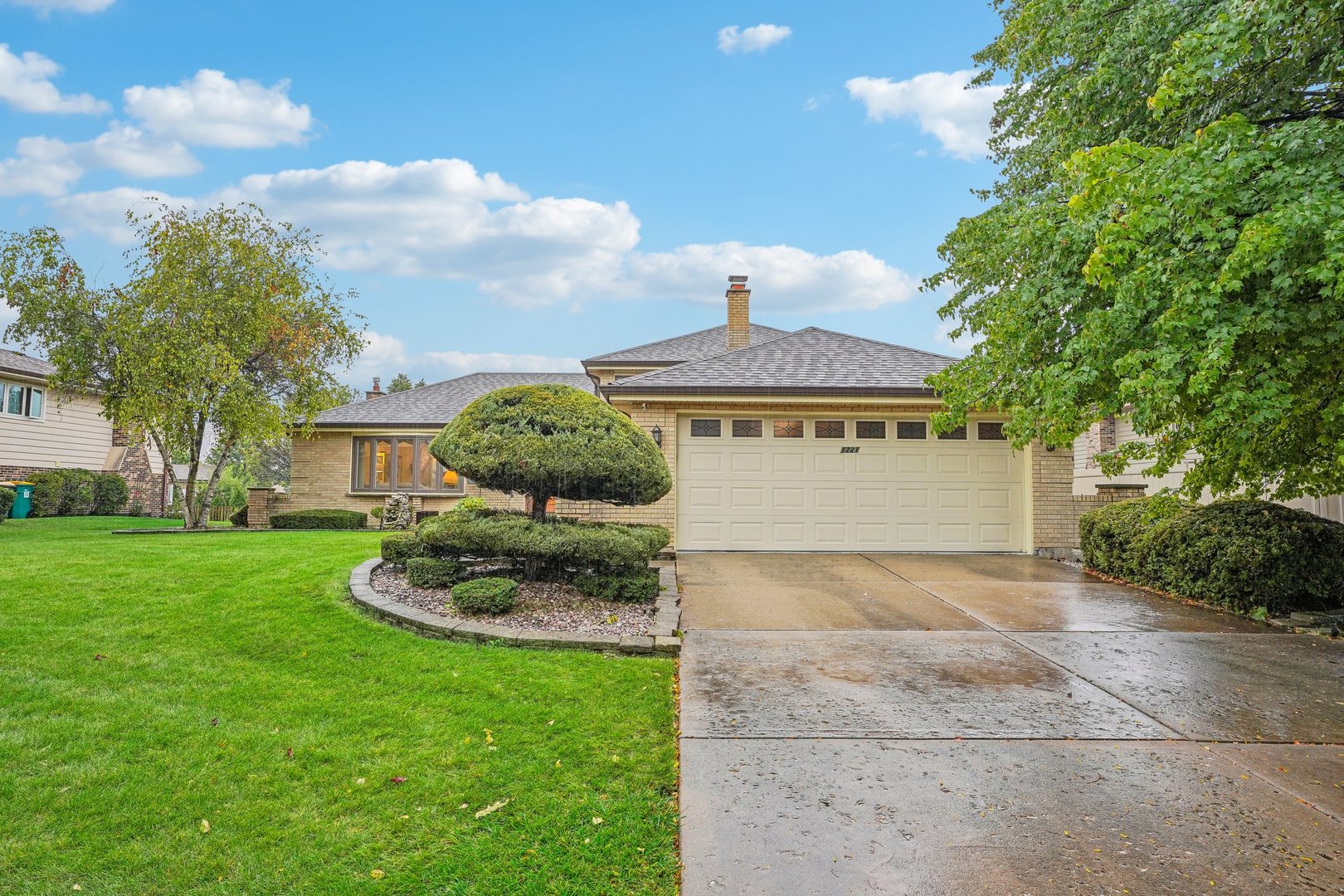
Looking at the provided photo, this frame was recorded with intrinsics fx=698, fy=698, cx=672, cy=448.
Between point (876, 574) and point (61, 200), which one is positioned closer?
point (876, 574)

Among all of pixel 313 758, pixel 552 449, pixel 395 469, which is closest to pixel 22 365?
pixel 395 469

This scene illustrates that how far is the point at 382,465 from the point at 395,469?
0.42m

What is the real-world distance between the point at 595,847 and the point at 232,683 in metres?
3.11

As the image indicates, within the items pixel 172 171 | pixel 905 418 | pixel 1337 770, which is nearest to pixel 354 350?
pixel 172 171

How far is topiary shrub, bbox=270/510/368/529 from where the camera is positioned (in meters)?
15.9

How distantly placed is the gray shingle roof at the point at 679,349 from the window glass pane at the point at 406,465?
17.4 ft

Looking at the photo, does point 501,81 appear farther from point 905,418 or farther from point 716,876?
point 716,876

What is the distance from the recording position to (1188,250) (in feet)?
12.9

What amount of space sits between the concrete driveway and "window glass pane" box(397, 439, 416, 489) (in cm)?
1364

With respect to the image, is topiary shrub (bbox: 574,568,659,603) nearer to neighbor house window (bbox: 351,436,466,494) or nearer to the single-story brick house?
the single-story brick house

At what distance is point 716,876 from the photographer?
242cm

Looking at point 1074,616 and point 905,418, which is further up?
point 905,418

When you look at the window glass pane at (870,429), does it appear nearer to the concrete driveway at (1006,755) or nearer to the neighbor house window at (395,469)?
the concrete driveway at (1006,755)

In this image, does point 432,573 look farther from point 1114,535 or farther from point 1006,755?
point 1114,535
